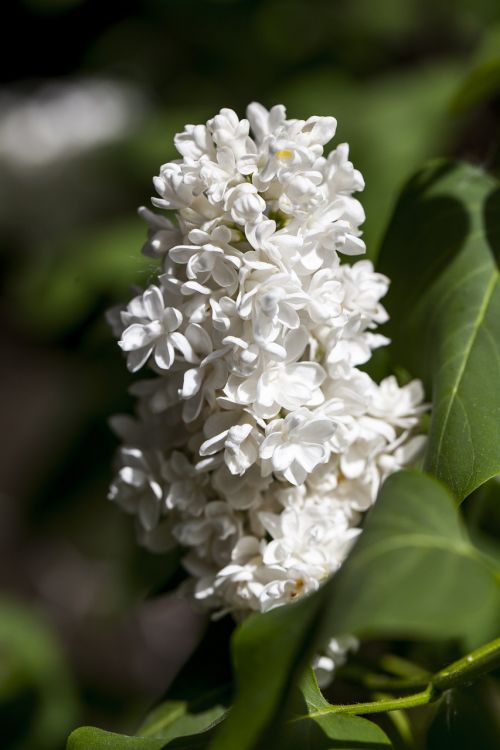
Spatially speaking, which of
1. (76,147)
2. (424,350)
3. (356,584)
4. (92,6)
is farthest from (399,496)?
(92,6)

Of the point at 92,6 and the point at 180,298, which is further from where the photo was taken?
the point at 92,6

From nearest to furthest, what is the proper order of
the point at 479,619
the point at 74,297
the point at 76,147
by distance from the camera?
the point at 479,619, the point at 74,297, the point at 76,147

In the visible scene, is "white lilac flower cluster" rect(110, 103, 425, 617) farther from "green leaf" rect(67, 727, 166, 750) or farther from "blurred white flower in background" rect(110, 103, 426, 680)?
"green leaf" rect(67, 727, 166, 750)

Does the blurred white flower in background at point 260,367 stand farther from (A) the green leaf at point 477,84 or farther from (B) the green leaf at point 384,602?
(A) the green leaf at point 477,84

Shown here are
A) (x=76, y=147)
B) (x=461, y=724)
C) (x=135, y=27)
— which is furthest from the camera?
(x=135, y=27)

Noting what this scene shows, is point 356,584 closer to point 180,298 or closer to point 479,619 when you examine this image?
point 479,619

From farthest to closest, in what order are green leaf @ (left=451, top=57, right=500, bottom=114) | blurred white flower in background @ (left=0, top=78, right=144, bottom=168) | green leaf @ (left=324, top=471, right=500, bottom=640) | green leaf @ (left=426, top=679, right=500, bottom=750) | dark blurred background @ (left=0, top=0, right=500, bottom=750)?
blurred white flower in background @ (left=0, top=78, right=144, bottom=168) < dark blurred background @ (left=0, top=0, right=500, bottom=750) < green leaf @ (left=451, top=57, right=500, bottom=114) < green leaf @ (left=426, top=679, right=500, bottom=750) < green leaf @ (left=324, top=471, right=500, bottom=640)

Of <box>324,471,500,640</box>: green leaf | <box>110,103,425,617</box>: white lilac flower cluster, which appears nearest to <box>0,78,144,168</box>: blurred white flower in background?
<box>110,103,425,617</box>: white lilac flower cluster

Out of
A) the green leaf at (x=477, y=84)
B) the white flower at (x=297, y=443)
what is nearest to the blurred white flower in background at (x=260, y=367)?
the white flower at (x=297, y=443)
